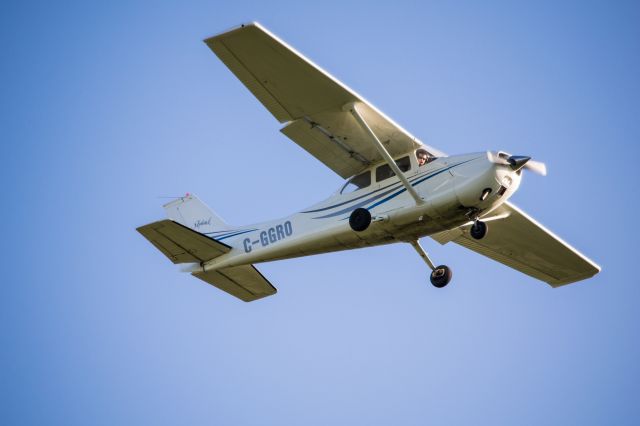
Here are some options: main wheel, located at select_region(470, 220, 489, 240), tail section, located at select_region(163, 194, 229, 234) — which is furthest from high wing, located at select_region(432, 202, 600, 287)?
tail section, located at select_region(163, 194, 229, 234)

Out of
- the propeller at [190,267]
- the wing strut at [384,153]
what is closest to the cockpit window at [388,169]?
the wing strut at [384,153]

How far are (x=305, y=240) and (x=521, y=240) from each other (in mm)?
4711

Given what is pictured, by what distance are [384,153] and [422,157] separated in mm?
894

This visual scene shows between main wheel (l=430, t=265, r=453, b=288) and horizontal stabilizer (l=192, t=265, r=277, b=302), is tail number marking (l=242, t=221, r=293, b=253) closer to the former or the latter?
horizontal stabilizer (l=192, t=265, r=277, b=302)

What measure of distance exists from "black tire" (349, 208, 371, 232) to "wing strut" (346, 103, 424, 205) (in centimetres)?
86

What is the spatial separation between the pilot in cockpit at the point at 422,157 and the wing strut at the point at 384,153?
61cm

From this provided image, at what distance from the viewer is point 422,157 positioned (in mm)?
14859

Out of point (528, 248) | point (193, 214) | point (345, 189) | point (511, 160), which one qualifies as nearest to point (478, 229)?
point (511, 160)

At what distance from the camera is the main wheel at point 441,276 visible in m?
15.7

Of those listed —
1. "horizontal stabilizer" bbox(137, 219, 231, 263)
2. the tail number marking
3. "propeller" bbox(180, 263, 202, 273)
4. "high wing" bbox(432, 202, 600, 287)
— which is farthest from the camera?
"high wing" bbox(432, 202, 600, 287)

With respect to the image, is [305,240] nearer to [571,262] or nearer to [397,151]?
[397,151]

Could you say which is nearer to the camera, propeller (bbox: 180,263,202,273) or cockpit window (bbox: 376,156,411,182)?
cockpit window (bbox: 376,156,411,182)

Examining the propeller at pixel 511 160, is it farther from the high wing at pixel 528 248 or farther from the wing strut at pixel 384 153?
the high wing at pixel 528 248

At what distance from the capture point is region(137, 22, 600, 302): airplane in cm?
1379
